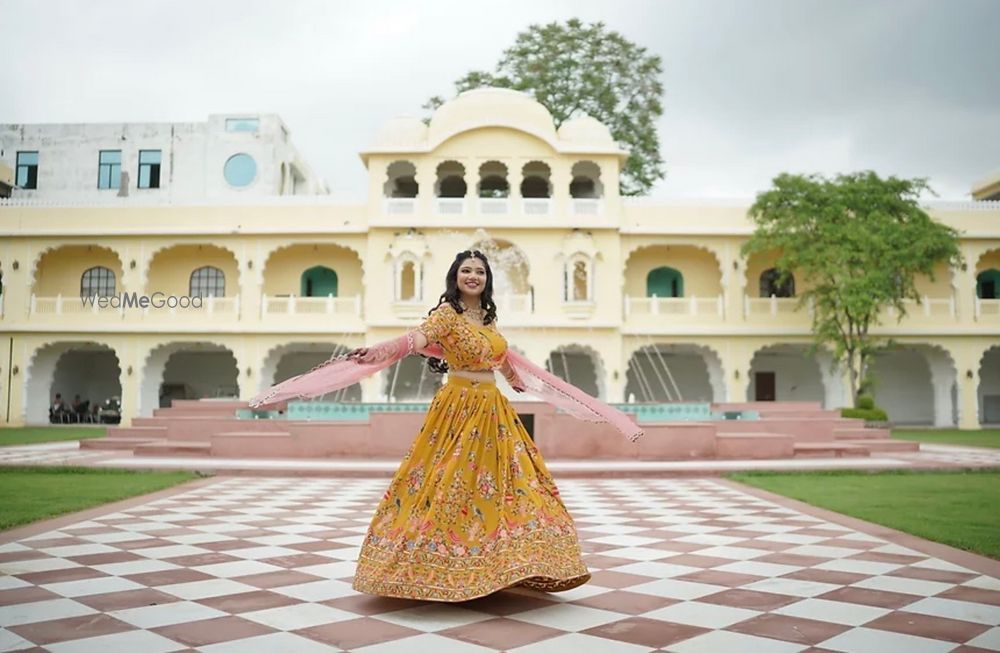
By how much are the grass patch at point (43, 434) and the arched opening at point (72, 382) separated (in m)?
1.49

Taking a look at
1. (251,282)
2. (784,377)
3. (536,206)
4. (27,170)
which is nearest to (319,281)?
(251,282)

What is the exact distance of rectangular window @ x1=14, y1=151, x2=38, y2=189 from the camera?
98.0ft

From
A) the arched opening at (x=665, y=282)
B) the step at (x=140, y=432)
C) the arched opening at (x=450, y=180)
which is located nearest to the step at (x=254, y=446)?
the step at (x=140, y=432)

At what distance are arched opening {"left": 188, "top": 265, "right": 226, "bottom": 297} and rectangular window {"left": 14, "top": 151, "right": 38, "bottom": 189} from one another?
9548 millimetres

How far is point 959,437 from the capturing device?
64.9 ft

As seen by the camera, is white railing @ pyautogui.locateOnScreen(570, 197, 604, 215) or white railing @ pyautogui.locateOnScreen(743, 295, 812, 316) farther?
white railing @ pyautogui.locateOnScreen(743, 295, 812, 316)

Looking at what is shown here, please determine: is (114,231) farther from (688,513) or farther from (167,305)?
(688,513)

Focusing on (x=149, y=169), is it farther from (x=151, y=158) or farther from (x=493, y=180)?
(x=493, y=180)

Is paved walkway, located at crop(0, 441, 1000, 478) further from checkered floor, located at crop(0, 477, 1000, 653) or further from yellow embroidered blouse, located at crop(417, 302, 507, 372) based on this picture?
yellow embroidered blouse, located at crop(417, 302, 507, 372)

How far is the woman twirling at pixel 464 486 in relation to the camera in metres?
3.82

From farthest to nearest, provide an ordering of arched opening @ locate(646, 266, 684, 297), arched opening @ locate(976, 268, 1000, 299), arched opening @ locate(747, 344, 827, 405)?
1. arched opening @ locate(747, 344, 827, 405)
2. arched opening @ locate(976, 268, 1000, 299)
3. arched opening @ locate(646, 266, 684, 297)

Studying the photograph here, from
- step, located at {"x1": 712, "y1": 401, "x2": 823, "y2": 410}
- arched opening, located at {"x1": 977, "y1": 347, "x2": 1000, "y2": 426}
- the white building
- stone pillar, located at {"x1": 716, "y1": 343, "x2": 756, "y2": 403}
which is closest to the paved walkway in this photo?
step, located at {"x1": 712, "y1": 401, "x2": 823, "y2": 410}

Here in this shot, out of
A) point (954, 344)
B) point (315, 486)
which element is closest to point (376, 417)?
point (315, 486)

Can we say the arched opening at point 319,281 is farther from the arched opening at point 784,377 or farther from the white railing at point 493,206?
the arched opening at point 784,377
